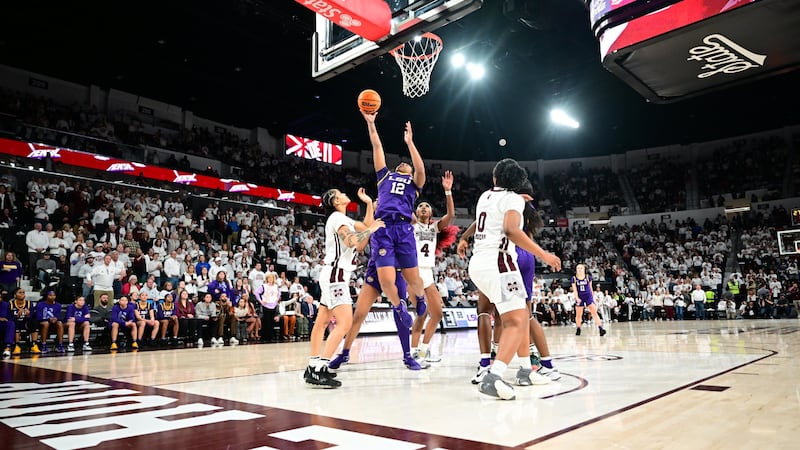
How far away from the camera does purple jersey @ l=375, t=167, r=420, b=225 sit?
5184mm

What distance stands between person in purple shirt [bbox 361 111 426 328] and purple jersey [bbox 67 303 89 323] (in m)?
7.09

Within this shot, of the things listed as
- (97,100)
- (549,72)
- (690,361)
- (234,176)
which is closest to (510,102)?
(549,72)

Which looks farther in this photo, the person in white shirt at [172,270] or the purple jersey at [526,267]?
the person in white shirt at [172,270]

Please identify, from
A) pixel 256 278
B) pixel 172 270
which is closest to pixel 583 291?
pixel 256 278

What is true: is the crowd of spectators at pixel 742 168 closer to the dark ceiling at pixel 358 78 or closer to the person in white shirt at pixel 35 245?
the dark ceiling at pixel 358 78

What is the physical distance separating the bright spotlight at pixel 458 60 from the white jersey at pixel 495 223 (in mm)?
12798

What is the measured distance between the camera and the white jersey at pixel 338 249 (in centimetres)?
461

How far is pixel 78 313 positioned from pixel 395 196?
7.43 m

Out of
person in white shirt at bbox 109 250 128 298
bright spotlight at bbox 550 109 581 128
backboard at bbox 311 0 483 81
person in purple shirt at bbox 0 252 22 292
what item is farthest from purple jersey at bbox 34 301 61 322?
bright spotlight at bbox 550 109 581 128

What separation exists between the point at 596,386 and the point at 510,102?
1991cm

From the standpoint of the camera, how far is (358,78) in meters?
19.2

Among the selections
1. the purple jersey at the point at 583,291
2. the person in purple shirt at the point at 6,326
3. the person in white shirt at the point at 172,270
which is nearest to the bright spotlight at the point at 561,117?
the purple jersey at the point at 583,291

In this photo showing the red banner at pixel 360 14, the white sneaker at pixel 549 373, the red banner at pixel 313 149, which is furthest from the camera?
the red banner at pixel 313 149

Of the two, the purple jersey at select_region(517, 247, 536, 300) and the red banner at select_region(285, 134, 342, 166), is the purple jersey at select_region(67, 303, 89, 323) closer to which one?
the purple jersey at select_region(517, 247, 536, 300)
